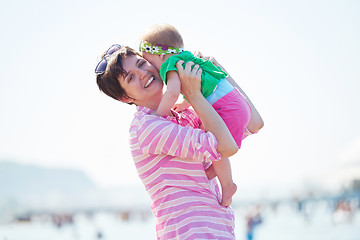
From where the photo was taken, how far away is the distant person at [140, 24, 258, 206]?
6.63 feet

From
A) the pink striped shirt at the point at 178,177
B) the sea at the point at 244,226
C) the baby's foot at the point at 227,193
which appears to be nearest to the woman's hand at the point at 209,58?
the pink striped shirt at the point at 178,177

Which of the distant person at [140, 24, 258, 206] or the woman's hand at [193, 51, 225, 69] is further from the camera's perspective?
the woman's hand at [193, 51, 225, 69]

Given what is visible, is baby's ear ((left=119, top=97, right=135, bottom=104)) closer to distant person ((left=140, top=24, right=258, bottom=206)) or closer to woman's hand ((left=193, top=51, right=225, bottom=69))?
distant person ((left=140, top=24, right=258, bottom=206))

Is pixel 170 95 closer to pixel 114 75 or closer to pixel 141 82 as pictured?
pixel 141 82

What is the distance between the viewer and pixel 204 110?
6.33 feet

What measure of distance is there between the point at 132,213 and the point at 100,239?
1827 cm

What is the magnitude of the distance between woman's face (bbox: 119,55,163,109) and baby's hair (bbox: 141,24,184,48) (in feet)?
0.45

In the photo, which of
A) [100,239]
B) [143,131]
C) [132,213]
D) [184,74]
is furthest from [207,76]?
[132,213]

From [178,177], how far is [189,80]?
0.45 meters

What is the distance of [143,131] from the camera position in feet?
6.37

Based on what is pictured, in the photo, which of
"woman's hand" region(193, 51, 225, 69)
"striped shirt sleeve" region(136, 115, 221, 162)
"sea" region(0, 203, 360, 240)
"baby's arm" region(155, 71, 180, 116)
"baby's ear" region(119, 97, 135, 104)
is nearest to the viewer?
"striped shirt sleeve" region(136, 115, 221, 162)

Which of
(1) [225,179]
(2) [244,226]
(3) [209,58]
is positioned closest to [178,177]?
(1) [225,179]

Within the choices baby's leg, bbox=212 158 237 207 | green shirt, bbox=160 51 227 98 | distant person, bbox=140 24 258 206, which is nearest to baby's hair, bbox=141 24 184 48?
distant person, bbox=140 24 258 206
